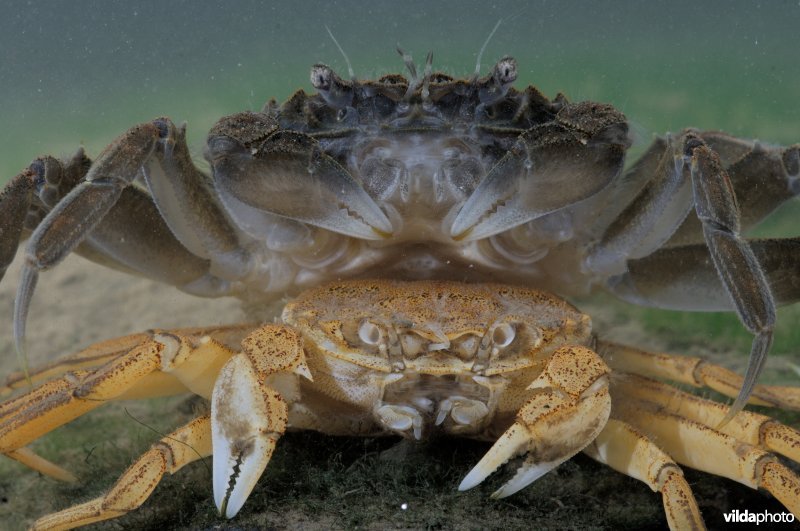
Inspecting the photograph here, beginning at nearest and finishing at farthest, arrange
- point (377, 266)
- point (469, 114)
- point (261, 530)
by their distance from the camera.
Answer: point (261, 530), point (469, 114), point (377, 266)

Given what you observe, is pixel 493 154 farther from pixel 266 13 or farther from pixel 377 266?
pixel 266 13

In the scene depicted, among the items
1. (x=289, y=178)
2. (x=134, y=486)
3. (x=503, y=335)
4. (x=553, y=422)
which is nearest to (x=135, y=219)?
(x=289, y=178)

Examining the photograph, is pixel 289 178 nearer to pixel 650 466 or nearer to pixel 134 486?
pixel 134 486

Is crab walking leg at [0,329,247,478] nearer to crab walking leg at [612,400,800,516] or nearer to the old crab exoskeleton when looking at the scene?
the old crab exoskeleton

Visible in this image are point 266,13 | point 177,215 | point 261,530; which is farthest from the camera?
point 266,13

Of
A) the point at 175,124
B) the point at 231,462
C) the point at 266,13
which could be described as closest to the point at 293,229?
the point at 175,124

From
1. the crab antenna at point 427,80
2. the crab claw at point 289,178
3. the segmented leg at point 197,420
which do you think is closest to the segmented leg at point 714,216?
the crab antenna at point 427,80
